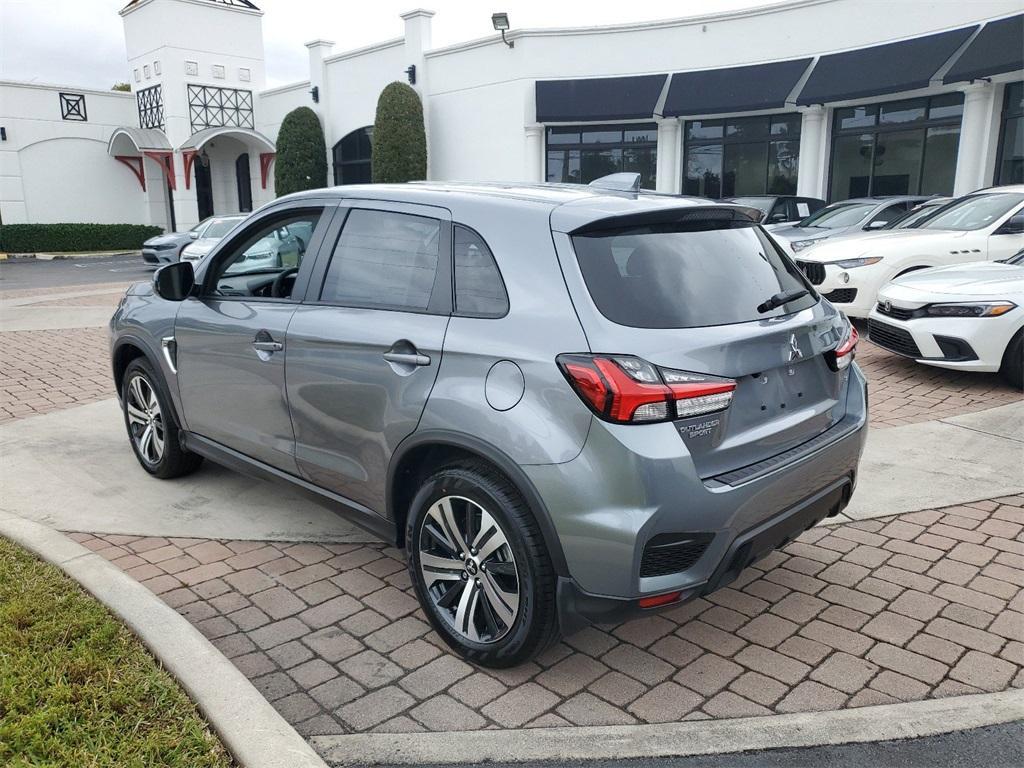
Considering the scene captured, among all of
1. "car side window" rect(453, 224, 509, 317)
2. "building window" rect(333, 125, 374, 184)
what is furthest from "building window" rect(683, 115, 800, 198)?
"car side window" rect(453, 224, 509, 317)

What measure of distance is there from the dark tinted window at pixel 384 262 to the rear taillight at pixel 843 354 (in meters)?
1.62

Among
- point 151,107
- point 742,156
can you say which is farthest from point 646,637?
point 151,107

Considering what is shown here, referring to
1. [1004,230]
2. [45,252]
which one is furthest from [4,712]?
[45,252]

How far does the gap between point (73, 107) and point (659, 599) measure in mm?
37126

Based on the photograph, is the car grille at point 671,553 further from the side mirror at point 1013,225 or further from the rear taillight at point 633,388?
the side mirror at point 1013,225

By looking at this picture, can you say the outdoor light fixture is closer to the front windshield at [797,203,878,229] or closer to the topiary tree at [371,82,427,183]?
the topiary tree at [371,82,427,183]

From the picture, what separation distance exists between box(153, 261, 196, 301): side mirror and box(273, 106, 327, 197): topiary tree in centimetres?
2503

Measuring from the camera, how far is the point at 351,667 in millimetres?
3160

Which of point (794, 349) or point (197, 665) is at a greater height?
point (794, 349)

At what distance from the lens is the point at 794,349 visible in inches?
121

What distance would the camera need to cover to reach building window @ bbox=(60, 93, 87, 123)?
32844mm

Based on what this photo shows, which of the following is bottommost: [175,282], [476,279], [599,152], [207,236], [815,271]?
[815,271]

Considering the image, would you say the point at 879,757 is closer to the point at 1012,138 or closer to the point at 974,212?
the point at 974,212

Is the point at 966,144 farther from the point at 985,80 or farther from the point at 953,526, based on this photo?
the point at 953,526
